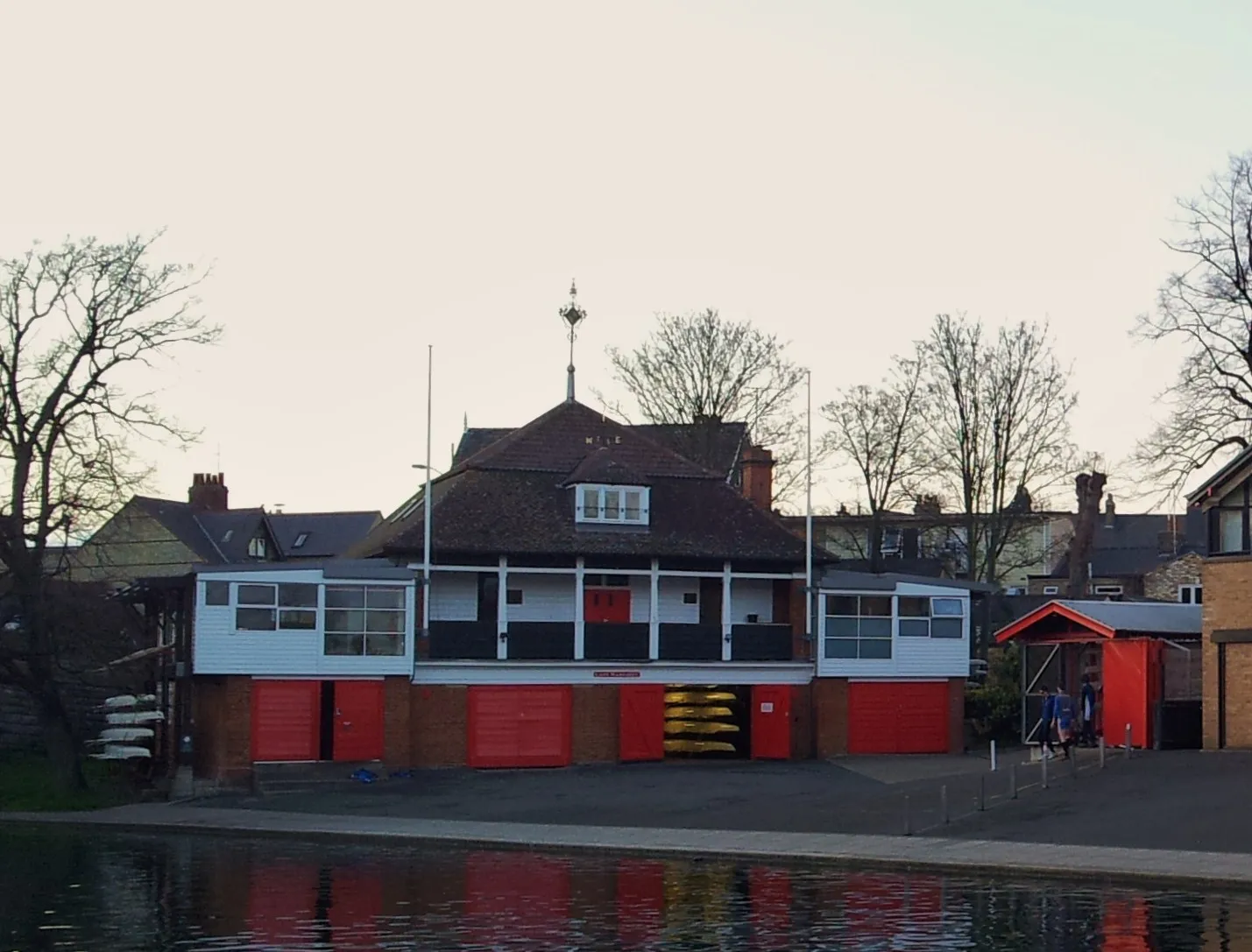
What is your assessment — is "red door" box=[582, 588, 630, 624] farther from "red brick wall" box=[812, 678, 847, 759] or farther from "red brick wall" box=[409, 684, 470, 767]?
"red brick wall" box=[812, 678, 847, 759]

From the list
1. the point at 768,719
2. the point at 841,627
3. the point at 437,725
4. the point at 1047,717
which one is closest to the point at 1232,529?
the point at 1047,717

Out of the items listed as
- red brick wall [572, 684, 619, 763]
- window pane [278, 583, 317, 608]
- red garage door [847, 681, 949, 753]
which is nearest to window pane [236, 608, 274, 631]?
window pane [278, 583, 317, 608]

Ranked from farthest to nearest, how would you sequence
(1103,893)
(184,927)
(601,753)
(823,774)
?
1. (601,753)
2. (823,774)
3. (1103,893)
4. (184,927)

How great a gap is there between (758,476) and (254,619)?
17.8 metres

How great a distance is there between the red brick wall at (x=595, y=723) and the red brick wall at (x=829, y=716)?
518 centimetres

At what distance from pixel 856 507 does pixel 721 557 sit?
76.4 feet

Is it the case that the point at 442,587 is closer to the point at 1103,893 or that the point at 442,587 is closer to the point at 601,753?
the point at 601,753

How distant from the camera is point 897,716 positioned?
4781 cm

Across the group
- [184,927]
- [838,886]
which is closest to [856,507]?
[838,886]

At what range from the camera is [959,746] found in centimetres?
4816

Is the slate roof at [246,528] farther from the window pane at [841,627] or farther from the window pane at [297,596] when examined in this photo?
the window pane at [841,627]

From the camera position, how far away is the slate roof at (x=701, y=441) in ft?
215

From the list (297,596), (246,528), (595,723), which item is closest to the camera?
(297,596)

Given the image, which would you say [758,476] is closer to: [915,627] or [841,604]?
[841,604]
